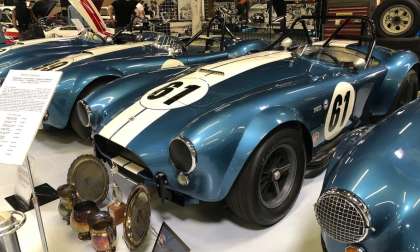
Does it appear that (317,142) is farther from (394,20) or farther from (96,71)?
(394,20)

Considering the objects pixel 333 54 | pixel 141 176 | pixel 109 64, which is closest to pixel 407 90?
pixel 333 54

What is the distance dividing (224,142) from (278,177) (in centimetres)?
49

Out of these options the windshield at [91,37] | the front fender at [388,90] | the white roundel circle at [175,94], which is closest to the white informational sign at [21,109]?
the white roundel circle at [175,94]

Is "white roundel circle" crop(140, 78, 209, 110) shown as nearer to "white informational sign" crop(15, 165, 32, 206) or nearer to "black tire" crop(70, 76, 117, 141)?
"white informational sign" crop(15, 165, 32, 206)

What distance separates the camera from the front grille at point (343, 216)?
1.33 metres

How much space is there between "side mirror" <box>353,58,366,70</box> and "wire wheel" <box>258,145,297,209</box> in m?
1.13

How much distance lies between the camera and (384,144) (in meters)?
1.57

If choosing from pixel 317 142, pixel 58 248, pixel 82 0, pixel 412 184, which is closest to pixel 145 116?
pixel 58 248

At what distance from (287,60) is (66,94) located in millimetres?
2048

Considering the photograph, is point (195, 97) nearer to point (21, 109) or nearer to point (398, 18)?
point (21, 109)

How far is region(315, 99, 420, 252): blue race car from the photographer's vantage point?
131cm

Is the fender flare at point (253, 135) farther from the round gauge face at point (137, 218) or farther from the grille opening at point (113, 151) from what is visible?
the grille opening at point (113, 151)

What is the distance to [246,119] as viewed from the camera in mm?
2098

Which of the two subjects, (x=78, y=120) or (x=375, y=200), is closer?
(x=375, y=200)
